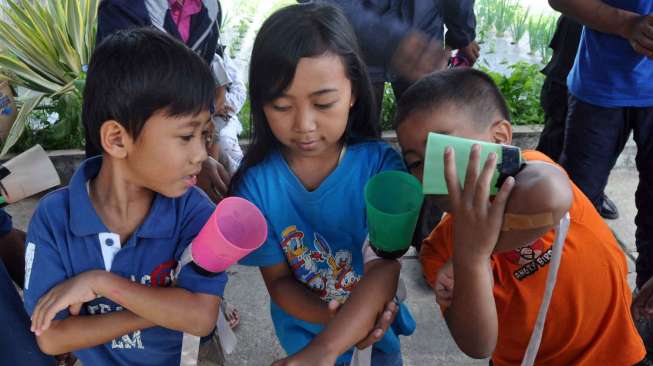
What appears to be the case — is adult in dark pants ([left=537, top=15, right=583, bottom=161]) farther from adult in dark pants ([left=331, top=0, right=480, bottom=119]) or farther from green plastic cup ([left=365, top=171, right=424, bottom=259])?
green plastic cup ([left=365, top=171, right=424, bottom=259])

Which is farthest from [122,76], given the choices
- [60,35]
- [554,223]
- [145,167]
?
[60,35]

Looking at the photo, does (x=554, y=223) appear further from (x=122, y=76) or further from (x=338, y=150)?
(x=122, y=76)

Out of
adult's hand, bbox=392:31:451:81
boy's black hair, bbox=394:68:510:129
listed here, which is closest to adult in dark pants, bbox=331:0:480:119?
adult's hand, bbox=392:31:451:81

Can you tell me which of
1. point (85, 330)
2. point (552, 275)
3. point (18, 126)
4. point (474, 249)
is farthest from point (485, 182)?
point (18, 126)

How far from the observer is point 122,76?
1275mm

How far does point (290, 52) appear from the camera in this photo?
126 centimetres

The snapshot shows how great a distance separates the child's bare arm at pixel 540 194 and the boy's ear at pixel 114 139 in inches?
33.9

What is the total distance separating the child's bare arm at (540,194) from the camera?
0.92 metres

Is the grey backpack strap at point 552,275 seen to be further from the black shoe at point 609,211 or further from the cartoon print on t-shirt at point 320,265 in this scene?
the black shoe at point 609,211

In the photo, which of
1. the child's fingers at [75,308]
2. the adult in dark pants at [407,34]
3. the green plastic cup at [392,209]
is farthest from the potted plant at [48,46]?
the green plastic cup at [392,209]

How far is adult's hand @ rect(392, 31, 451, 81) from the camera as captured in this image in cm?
170

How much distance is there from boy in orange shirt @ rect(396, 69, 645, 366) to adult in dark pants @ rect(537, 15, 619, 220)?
1.47m

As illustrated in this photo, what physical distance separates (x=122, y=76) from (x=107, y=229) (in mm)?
358

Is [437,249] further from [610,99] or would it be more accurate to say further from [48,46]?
[48,46]
